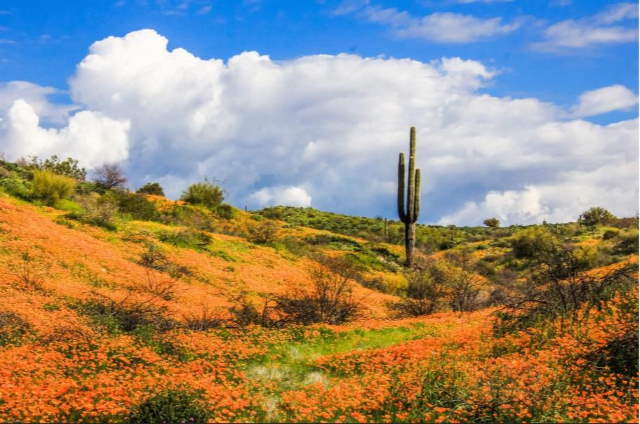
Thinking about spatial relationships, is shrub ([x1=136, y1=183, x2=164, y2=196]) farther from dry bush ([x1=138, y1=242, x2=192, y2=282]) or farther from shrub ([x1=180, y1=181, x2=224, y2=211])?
dry bush ([x1=138, y1=242, x2=192, y2=282])

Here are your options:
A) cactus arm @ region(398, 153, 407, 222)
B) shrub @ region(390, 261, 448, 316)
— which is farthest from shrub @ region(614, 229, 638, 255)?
cactus arm @ region(398, 153, 407, 222)

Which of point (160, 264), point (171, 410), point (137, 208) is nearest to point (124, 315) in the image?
point (171, 410)

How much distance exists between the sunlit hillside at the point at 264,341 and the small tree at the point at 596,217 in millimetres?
44201

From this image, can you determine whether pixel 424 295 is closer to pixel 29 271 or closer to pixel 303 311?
pixel 303 311

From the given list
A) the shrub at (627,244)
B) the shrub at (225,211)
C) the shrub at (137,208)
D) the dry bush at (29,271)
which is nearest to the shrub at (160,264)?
the dry bush at (29,271)

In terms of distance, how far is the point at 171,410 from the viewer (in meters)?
8.91

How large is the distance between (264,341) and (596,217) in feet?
201

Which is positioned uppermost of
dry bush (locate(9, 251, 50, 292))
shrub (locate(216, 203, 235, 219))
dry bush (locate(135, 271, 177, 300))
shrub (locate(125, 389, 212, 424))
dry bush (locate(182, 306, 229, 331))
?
shrub (locate(216, 203, 235, 219))

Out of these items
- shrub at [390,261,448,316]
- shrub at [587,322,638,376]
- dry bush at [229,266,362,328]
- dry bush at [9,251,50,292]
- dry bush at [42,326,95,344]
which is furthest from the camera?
shrub at [390,261,448,316]

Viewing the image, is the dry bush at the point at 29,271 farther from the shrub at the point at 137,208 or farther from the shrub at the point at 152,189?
the shrub at the point at 152,189

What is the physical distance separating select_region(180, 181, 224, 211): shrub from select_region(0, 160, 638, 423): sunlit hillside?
64.4 feet

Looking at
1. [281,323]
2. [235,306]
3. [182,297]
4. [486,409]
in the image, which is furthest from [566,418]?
[182,297]

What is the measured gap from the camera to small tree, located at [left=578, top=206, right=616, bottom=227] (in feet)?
213

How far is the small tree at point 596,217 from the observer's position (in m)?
64.9
